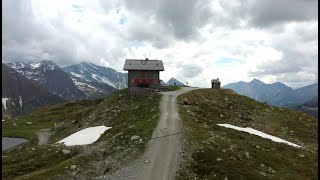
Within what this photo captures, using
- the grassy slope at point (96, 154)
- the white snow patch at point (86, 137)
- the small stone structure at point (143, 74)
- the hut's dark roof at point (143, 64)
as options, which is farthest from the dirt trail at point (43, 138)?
the white snow patch at point (86, 137)

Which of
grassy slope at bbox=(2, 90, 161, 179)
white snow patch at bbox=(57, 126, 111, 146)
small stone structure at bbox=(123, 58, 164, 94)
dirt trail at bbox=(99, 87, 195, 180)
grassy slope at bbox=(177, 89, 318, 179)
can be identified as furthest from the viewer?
small stone structure at bbox=(123, 58, 164, 94)

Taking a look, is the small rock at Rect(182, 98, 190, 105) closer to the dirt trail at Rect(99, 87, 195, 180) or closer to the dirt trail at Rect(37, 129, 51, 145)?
the dirt trail at Rect(99, 87, 195, 180)

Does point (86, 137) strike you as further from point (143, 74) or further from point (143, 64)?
point (143, 64)

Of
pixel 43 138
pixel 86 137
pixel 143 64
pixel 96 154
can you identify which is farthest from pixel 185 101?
pixel 43 138

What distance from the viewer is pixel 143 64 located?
93.3m

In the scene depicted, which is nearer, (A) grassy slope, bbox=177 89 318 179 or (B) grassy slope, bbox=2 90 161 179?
(B) grassy slope, bbox=2 90 161 179

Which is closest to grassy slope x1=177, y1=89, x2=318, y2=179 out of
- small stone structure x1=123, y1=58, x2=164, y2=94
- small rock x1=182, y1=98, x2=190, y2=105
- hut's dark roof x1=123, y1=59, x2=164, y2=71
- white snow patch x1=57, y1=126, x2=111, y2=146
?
small rock x1=182, y1=98, x2=190, y2=105

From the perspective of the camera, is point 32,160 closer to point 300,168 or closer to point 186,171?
point 186,171

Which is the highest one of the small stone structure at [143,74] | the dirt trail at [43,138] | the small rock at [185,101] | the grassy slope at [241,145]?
the small stone structure at [143,74]

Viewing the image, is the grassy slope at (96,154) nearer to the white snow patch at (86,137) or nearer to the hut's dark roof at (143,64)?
the white snow patch at (86,137)

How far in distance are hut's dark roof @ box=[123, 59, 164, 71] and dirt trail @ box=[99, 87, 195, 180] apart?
3635 cm

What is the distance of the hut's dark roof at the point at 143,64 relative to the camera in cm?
9150

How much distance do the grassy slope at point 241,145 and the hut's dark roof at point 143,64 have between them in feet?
55.7

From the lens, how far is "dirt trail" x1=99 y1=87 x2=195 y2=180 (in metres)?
38.2
